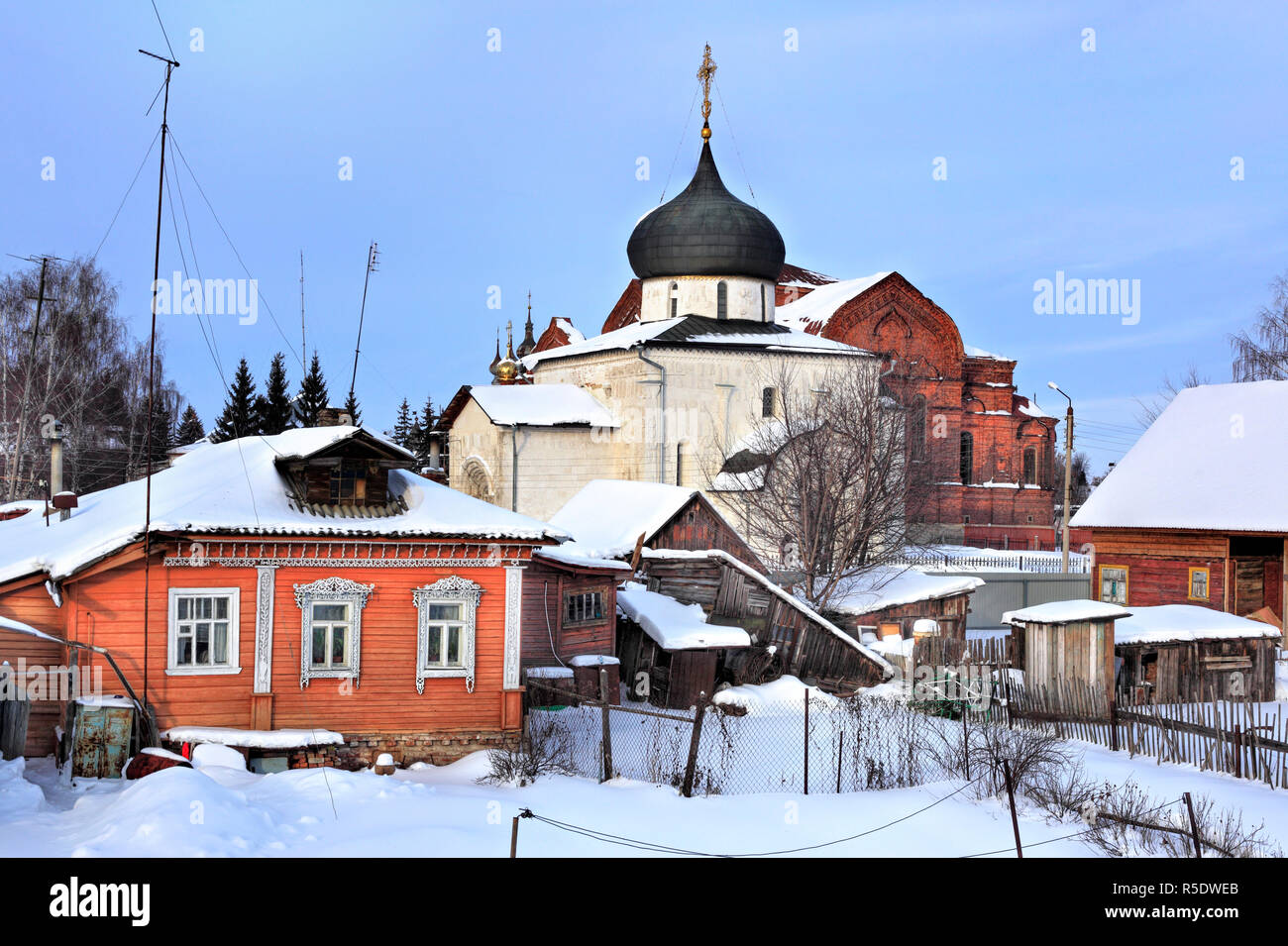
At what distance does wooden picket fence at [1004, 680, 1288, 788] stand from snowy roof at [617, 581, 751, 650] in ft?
16.1

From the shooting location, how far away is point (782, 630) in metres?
24.1

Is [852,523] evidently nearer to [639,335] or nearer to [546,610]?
[546,610]

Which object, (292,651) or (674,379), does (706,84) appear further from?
(292,651)

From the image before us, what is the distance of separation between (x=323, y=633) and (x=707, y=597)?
971cm

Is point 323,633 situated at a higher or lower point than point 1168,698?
higher

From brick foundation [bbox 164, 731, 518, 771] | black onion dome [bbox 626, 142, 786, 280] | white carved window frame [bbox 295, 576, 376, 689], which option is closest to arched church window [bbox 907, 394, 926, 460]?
black onion dome [bbox 626, 142, 786, 280]

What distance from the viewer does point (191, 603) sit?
52.7 ft

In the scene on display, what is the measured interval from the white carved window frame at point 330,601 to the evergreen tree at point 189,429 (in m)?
39.1

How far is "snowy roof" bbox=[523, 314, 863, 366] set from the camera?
40.2m

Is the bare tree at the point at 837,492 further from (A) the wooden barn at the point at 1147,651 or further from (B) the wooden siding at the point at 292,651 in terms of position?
(B) the wooden siding at the point at 292,651

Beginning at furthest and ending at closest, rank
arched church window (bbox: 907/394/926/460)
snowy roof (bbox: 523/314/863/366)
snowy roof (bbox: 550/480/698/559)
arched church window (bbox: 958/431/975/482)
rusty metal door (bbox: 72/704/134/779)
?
arched church window (bbox: 958/431/975/482) → snowy roof (bbox: 523/314/863/366) → arched church window (bbox: 907/394/926/460) → snowy roof (bbox: 550/480/698/559) → rusty metal door (bbox: 72/704/134/779)

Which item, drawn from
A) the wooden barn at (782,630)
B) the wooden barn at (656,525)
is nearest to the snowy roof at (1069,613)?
the wooden barn at (782,630)

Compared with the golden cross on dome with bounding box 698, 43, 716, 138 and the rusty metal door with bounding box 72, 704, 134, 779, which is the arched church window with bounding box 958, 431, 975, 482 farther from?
the rusty metal door with bounding box 72, 704, 134, 779
